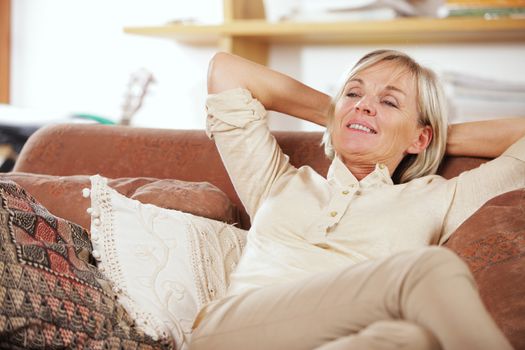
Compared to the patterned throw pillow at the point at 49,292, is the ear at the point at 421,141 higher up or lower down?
higher up

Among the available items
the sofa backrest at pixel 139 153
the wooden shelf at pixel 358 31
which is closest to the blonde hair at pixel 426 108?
the sofa backrest at pixel 139 153

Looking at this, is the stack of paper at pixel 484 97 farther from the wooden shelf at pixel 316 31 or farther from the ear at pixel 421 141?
the ear at pixel 421 141

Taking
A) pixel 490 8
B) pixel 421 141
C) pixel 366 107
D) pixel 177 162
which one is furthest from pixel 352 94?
pixel 490 8

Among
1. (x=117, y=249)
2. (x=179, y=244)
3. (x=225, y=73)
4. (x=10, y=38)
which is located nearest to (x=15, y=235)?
(x=117, y=249)

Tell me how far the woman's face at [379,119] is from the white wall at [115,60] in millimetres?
1245

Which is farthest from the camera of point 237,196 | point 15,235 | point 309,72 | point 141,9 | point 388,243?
point 141,9

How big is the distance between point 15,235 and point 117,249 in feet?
0.86

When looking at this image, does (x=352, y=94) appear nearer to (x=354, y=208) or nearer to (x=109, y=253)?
(x=354, y=208)

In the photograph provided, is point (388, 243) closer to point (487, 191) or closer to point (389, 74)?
point (487, 191)

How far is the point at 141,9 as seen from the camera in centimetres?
357

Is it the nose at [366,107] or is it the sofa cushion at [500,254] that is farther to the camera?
the nose at [366,107]

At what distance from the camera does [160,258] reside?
173 centimetres

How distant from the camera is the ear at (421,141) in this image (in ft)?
6.28

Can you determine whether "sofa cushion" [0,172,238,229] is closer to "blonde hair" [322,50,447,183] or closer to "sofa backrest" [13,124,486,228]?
"sofa backrest" [13,124,486,228]
